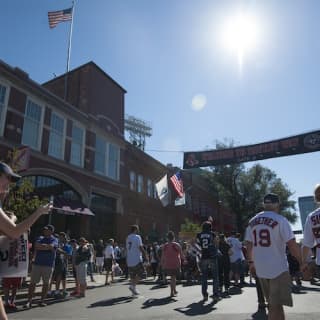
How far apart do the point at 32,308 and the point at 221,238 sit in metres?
6.34

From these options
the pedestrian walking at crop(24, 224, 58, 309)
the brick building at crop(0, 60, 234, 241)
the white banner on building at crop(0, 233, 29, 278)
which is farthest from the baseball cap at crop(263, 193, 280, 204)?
the brick building at crop(0, 60, 234, 241)

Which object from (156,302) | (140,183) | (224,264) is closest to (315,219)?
(156,302)

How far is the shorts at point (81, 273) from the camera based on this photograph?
10188mm

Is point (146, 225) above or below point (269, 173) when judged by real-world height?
below

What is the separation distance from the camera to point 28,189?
14.0 m

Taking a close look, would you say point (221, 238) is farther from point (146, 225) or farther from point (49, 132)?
point (146, 225)

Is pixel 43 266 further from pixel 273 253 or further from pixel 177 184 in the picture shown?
pixel 177 184

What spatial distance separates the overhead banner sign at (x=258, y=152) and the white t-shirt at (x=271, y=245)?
60.3 ft

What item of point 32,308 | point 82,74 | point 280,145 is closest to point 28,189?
point 32,308

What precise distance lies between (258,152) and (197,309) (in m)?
17.5

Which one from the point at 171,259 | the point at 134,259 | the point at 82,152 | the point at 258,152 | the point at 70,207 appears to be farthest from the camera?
the point at 258,152

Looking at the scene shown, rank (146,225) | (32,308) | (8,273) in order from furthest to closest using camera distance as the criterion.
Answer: (146,225), (32,308), (8,273)

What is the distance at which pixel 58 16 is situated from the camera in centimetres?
2348

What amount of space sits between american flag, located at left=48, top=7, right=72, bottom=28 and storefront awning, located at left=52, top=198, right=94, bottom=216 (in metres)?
11.3
